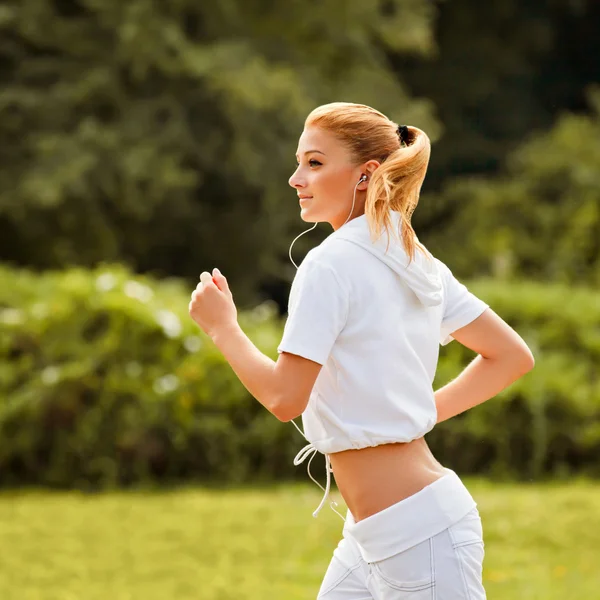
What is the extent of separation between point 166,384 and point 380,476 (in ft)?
19.1

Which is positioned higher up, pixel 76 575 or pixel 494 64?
pixel 494 64

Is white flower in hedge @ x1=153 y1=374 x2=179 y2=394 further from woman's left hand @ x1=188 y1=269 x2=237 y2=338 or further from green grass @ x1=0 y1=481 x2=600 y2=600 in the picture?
woman's left hand @ x1=188 y1=269 x2=237 y2=338

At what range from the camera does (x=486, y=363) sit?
2666mm

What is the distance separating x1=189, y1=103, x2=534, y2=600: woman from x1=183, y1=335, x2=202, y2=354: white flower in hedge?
19.1 ft

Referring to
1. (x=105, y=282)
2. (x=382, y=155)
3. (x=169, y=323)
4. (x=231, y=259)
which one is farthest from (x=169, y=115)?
(x=382, y=155)

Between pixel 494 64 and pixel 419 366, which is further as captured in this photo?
pixel 494 64

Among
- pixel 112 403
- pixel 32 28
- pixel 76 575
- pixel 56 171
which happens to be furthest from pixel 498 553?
pixel 32 28

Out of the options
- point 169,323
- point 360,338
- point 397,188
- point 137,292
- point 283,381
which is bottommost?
point 283,381

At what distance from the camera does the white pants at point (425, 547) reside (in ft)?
7.49

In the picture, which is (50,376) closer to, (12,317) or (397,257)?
(12,317)

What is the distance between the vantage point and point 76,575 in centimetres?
584

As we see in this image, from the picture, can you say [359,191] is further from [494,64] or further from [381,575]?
[494,64]

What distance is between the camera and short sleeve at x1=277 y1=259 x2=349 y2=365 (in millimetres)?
2188

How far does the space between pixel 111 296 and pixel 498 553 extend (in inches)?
140
